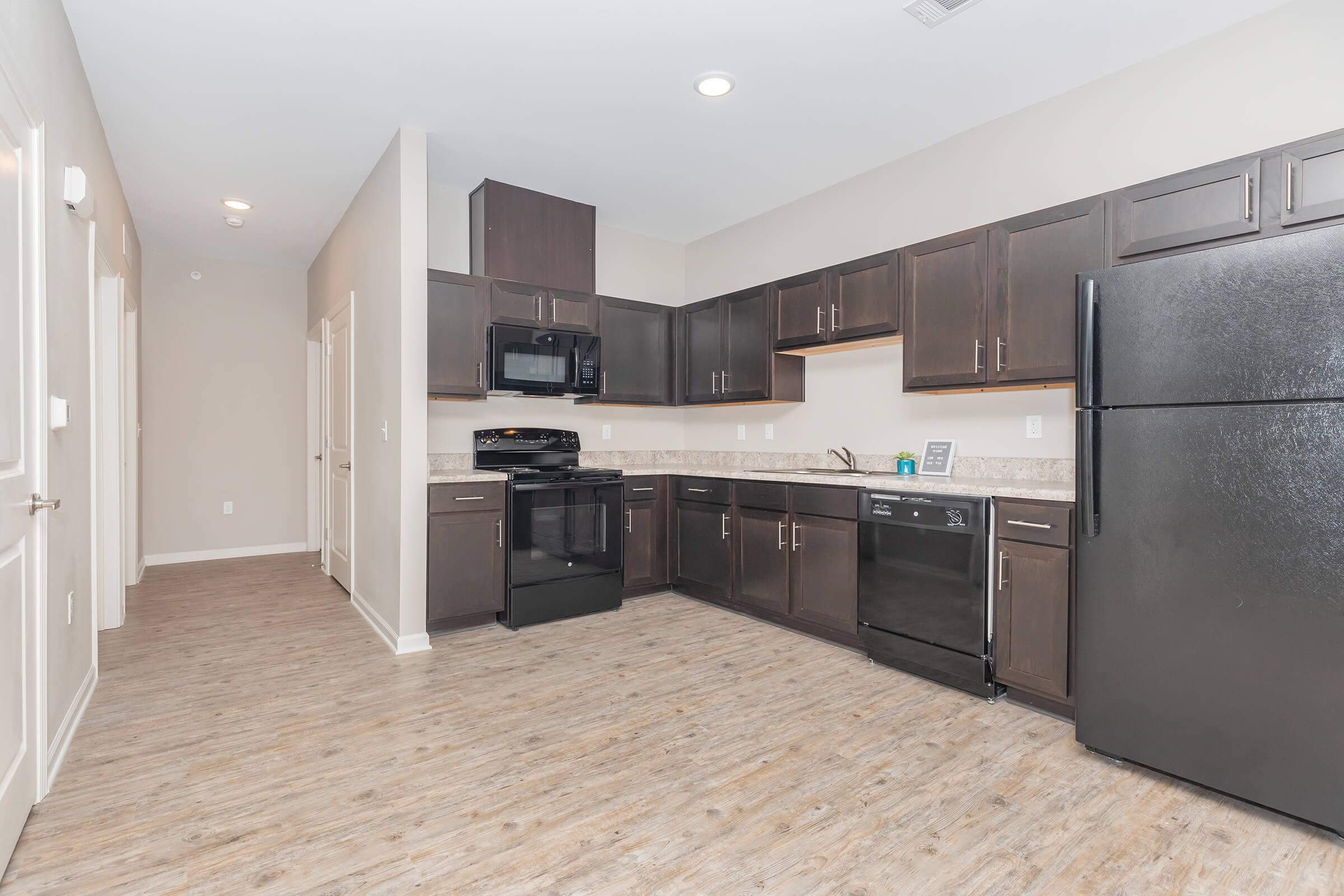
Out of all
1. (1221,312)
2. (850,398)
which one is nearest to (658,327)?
(850,398)

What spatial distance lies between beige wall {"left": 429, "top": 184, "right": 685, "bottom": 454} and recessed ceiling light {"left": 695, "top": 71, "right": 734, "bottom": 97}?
1.91 m

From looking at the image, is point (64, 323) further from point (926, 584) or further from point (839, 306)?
point (926, 584)

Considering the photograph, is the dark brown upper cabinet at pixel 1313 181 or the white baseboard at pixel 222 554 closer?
the dark brown upper cabinet at pixel 1313 181

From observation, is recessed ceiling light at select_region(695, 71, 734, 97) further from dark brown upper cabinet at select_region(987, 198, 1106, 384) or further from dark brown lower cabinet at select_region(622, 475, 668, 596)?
dark brown lower cabinet at select_region(622, 475, 668, 596)

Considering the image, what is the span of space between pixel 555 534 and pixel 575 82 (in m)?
2.37

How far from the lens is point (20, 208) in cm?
186

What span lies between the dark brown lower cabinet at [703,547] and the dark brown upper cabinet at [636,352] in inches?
33.4

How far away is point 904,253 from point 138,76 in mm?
3626

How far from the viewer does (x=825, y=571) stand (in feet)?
11.6

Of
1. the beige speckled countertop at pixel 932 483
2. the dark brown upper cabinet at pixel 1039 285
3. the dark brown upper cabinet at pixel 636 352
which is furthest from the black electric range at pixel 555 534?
the dark brown upper cabinet at pixel 1039 285

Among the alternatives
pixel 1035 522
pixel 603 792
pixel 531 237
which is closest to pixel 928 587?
pixel 1035 522

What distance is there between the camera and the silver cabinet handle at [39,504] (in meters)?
1.90

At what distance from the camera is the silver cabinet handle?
6.23 feet

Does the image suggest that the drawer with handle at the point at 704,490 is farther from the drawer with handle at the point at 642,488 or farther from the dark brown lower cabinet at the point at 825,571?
the dark brown lower cabinet at the point at 825,571
